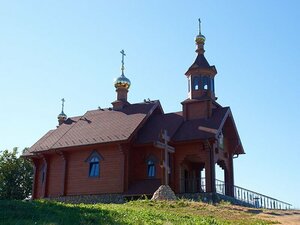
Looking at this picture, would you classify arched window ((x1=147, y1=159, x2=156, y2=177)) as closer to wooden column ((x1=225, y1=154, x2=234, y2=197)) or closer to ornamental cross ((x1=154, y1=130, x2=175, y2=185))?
ornamental cross ((x1=154, y1=130, x2=175, y2=185))

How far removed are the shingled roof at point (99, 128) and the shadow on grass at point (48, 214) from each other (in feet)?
36.3

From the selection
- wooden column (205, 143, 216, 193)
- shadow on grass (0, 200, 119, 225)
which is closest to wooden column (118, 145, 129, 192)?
wooden column (205, 143, 216, 193)

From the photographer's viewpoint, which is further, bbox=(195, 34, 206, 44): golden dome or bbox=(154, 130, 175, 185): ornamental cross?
bbox=(195, 34, 206, 44): golden dome

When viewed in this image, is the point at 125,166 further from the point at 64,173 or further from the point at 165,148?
the point at 64,173

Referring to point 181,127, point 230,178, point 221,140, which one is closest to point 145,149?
point 181,127

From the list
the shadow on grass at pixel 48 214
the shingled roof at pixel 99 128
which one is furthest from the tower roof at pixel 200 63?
the shadow on grass at pixel 48 214

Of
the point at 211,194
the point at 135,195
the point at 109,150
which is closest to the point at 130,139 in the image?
the point at 109,150

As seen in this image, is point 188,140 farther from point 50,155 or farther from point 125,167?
point 50,155

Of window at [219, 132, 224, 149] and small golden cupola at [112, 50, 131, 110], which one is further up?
small golden cupola at [112, 50, 131, 110]

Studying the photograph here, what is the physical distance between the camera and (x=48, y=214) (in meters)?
11.8

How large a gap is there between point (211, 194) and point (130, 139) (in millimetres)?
5040

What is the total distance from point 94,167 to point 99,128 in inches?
94.3

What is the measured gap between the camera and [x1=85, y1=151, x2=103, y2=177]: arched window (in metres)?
24.9

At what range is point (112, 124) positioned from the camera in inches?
1037
